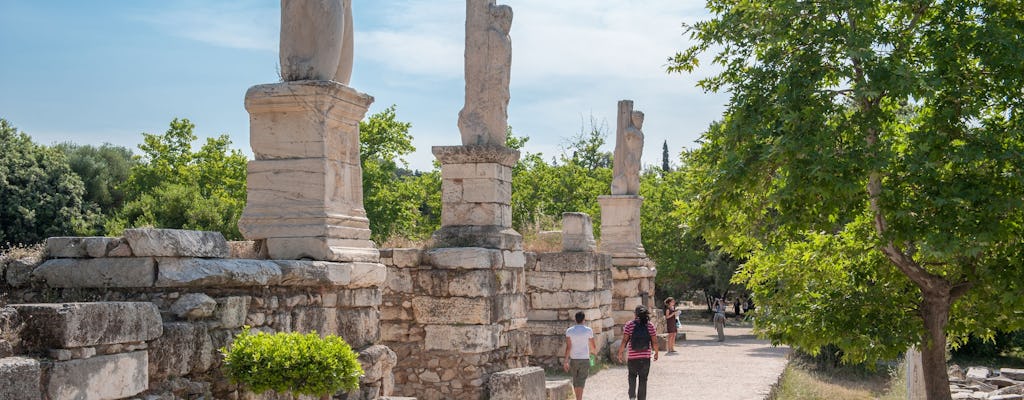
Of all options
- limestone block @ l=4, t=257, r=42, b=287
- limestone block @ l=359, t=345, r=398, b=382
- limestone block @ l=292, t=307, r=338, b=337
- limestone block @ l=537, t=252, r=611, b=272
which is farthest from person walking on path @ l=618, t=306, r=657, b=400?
limestone block @ l=4, t=257, r=42, b=287

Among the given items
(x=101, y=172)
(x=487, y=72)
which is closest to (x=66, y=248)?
(x=487, y=72)

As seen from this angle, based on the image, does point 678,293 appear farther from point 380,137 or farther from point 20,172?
point 20,172

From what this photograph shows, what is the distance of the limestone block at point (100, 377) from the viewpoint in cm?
448

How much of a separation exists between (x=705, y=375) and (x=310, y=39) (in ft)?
32.4

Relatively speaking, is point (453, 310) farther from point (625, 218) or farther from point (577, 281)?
point (625, 218)

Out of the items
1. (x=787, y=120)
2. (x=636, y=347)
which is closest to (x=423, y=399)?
(x=636, y=347)

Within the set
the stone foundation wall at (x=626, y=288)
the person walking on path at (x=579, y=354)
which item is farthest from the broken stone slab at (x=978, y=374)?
the person walking on path at (x=579, y=354)

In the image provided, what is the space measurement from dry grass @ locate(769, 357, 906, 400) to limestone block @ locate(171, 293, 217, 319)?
29.6ft

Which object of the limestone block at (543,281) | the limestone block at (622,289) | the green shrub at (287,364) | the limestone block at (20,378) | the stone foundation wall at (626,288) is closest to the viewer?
the limestone block at (20,378)

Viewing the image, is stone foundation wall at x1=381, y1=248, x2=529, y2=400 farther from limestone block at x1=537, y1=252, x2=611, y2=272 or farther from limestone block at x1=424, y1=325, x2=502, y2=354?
limestone block at x1=537, y1=252, x2=611, y2=272

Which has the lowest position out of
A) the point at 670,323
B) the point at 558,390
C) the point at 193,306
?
the point at 558,390

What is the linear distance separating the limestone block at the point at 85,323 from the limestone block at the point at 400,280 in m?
5.72

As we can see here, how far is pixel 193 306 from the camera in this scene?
221 inches

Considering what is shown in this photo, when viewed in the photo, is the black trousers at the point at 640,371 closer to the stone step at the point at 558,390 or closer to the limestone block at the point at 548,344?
the stone step at the point at 558,390
